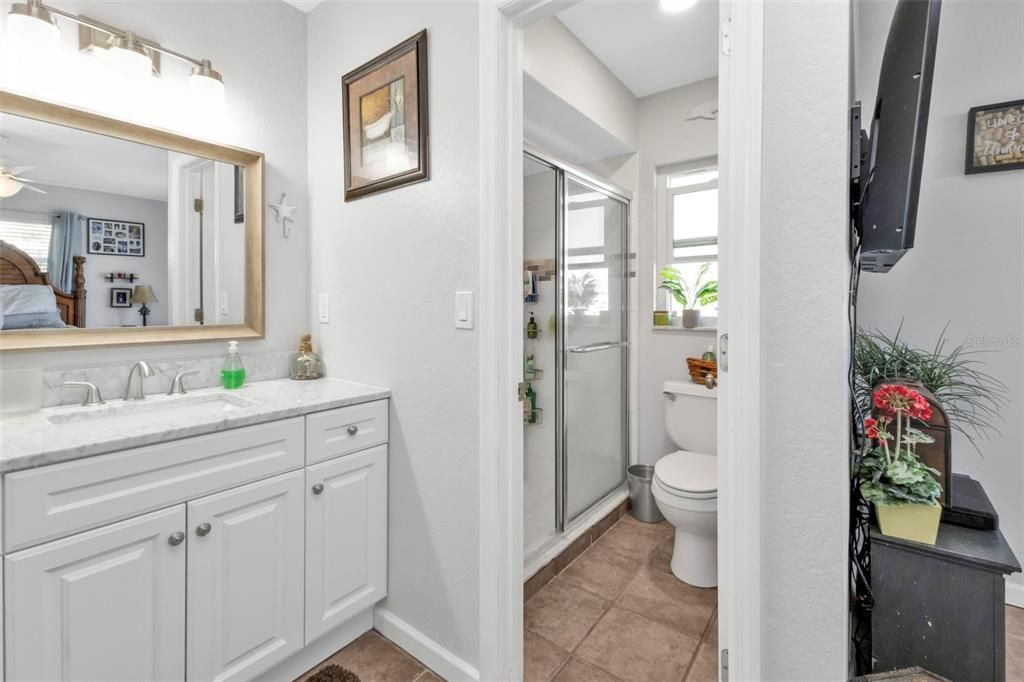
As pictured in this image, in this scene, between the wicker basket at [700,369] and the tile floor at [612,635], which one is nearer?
the tile floor at [612,635]

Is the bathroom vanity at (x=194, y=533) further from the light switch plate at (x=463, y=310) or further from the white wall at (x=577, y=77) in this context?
the white wall at (x=577, y=77)

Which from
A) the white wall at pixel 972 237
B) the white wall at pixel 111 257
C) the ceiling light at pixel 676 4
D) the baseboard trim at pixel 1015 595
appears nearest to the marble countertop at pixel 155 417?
the white wall at pixel 111 257

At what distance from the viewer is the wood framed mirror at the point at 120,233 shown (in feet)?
4.61

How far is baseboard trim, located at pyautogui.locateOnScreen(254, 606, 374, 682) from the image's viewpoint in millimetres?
1476

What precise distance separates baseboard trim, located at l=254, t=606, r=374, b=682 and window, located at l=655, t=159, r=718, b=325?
228cm

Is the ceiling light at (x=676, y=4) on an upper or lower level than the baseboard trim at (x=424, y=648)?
upper

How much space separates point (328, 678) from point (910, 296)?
2345 millimetres

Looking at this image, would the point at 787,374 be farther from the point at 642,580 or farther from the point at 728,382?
the point at 642,580

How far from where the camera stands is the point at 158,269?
1671 mm

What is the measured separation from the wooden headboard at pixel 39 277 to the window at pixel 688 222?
8.85ft

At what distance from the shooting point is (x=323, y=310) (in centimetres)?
200

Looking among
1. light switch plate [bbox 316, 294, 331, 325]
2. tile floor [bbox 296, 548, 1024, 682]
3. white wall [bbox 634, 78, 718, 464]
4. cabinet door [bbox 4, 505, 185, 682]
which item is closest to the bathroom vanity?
cabinet door [bbox 4, 505, 185, 682]

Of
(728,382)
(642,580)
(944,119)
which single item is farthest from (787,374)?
(642,580)

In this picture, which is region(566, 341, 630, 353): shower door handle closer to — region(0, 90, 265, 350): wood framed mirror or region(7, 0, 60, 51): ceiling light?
region(0, 90, 265, 350): wood framed mirror
